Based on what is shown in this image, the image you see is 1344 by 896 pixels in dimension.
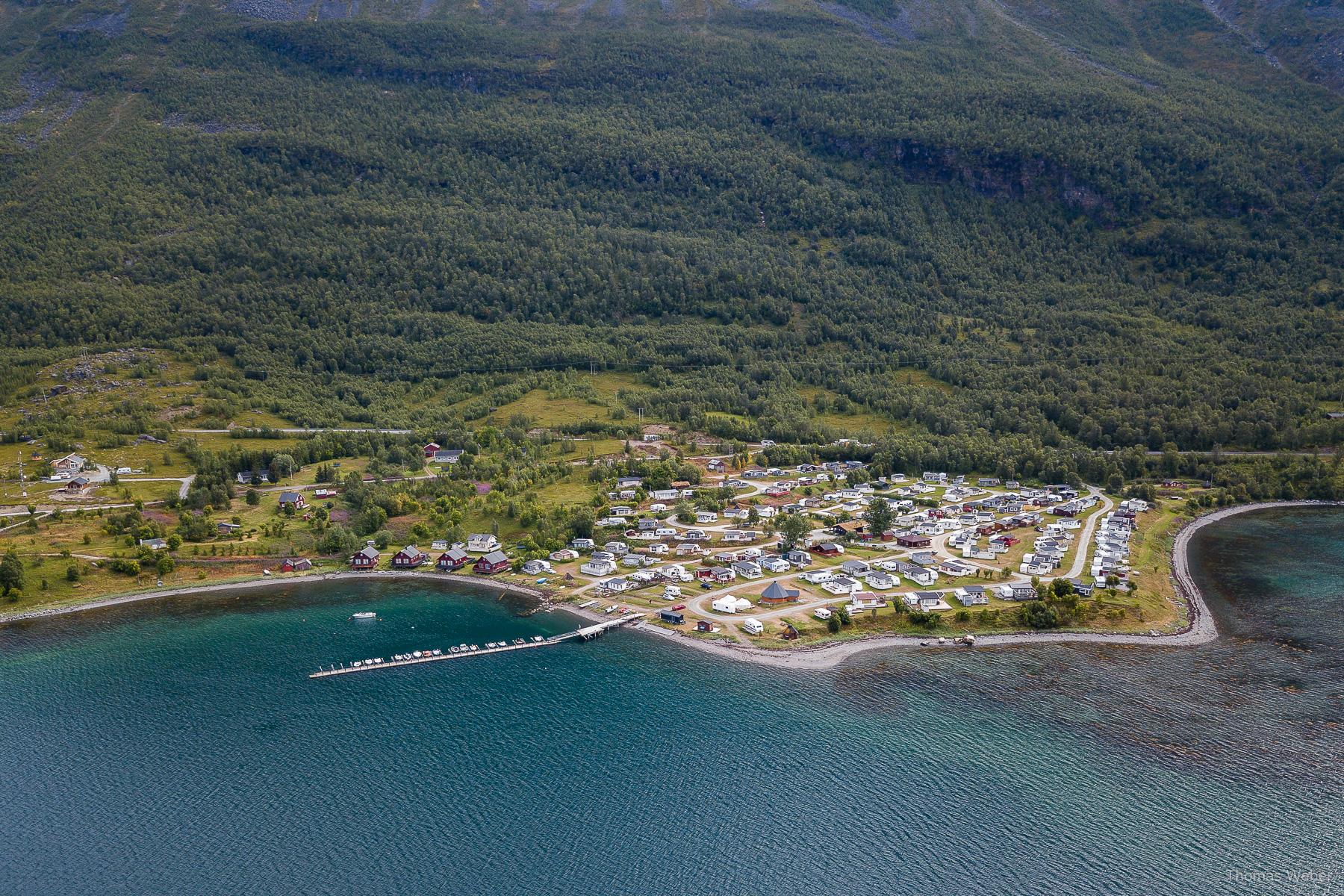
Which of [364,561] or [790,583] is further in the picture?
[364,561]

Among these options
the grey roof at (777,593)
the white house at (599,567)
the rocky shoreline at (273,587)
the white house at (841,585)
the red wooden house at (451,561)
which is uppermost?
the grey roof at (777,593)

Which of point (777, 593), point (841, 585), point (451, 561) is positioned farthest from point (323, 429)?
point (841, 585)

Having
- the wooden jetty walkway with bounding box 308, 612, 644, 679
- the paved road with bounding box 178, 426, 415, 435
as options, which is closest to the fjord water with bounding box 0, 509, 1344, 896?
the wooden jetty walkway with bounding box 308, 612, 644, 679

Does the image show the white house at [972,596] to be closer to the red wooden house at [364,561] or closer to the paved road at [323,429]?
the red wooden house at [364,561]

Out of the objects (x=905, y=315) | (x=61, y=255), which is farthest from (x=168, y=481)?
(x=905, y=315)

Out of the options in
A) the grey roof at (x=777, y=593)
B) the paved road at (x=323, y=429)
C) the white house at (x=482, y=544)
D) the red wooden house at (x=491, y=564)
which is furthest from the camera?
the paved road at (x=323, y=429)

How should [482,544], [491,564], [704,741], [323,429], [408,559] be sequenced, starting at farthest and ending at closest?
[323,429] → [482,544] → [408,559] → [491,564] → [704,741]

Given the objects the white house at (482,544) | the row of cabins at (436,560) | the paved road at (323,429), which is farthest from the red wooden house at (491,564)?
the paved road at (323,429)

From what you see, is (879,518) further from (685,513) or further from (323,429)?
(323,429)

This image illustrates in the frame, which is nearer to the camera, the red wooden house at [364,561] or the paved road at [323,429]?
the red wooden house at [364,561]
